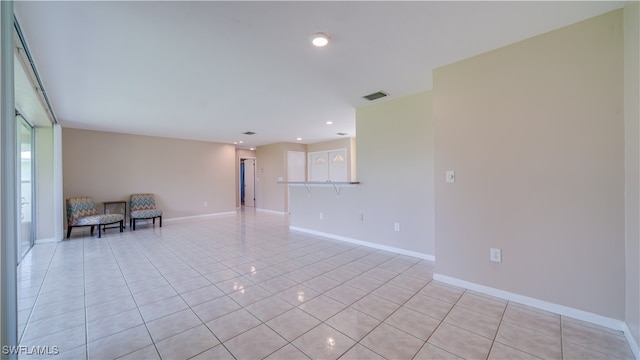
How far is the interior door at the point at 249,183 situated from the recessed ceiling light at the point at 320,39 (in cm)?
756

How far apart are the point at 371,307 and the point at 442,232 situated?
3.80 ft

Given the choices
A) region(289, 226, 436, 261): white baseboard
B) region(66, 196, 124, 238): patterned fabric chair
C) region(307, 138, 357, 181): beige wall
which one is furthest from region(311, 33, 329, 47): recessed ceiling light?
region(66, 196, 124, 238): patterned fabric chair

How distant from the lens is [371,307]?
2.19m

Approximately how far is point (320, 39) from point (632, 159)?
93.8 inches

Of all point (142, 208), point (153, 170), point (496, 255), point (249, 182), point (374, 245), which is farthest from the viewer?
point (249, 182)

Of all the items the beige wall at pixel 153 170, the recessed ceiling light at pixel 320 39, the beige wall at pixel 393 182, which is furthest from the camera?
the beige wall at pixel 153 170

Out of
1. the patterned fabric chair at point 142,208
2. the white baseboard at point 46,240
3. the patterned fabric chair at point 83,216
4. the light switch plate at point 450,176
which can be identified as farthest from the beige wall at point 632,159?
the white baseboard at point 46,240

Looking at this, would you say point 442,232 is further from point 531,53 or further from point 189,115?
point 189,115

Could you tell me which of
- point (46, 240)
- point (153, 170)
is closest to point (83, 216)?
point (46, 240)

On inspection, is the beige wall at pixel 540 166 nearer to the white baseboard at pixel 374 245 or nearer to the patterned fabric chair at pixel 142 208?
the white baseboard at pixel 374 245

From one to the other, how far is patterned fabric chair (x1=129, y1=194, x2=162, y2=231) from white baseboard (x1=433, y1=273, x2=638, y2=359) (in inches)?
239

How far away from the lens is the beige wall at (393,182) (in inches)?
134

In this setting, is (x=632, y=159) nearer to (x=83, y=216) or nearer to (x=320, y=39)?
(x=320, y=39)

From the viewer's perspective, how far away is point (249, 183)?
988cm
